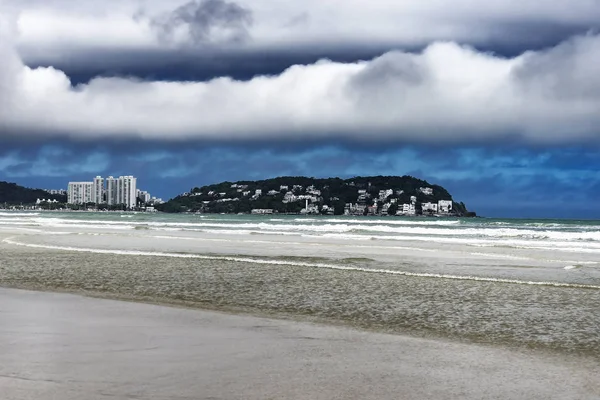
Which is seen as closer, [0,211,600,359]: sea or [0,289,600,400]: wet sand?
[0,289,600,400]: wet sand

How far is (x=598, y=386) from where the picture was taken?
21.8 ft

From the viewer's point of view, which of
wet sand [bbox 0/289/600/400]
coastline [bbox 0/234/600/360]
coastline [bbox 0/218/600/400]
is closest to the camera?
wet sand [bbox 0/289/600/400]

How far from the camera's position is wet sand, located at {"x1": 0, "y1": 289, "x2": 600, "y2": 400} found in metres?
6.06

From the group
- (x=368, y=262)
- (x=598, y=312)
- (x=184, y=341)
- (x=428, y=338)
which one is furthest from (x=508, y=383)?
(x=368, y=262)

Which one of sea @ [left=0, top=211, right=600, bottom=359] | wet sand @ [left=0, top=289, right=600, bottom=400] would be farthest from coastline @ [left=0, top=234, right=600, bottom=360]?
wet sand @ [left=0, top=289, right=600, bottom=400]

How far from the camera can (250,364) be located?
23.4 ft

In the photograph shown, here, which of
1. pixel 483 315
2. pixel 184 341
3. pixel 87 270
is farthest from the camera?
pixel 87 270

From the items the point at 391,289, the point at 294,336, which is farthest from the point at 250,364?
the point at 391,289

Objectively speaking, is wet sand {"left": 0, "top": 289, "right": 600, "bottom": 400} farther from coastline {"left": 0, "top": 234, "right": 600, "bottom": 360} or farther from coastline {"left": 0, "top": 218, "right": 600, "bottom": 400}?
coastline {"left": 0, "top": 234, "right": 600, "bottom": 360}

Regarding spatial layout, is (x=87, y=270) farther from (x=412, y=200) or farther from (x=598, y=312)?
(x=412, y=200)

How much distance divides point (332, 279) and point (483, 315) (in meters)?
5.94

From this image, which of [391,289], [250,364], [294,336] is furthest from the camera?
[391,289]

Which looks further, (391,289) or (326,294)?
(391,289)

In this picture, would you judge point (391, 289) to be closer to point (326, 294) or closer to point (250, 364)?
point (326, 294)
